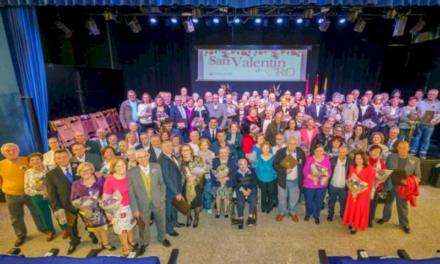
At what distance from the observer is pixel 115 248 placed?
354 centimetres

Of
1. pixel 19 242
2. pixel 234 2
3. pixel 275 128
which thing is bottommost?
pixel 19 242

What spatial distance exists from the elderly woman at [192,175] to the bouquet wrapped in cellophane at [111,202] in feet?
→ 3.59

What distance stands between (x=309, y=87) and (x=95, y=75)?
792 centimetres

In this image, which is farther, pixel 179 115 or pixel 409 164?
pixel 179 115

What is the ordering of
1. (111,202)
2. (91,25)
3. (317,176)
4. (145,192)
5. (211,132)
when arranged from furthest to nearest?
1. (91,25)
2. (211,132)
3. (317,176)
4. (145,192)
5. (111,202)

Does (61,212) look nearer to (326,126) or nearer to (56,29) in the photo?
(326,126)

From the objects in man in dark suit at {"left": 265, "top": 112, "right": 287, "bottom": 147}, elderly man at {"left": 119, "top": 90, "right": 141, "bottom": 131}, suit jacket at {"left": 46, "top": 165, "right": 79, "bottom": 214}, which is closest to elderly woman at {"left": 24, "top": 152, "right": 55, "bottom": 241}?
suit jacket at {"left": 46, "top": 165, "right": 79, "bottom": 214}

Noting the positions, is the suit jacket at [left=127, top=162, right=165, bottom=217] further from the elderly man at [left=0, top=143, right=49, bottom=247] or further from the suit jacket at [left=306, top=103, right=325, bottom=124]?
the suit jacket at [left=306, top=103, right=325, bottom=124]

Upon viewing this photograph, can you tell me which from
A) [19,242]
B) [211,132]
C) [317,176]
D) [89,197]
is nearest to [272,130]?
[211,132]

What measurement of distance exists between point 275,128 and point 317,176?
63.7 inches

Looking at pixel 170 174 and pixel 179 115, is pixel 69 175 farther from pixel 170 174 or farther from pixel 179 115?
pixel 179 115

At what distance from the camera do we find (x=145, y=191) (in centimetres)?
324

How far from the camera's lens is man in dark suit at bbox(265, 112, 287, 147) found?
16.9ft

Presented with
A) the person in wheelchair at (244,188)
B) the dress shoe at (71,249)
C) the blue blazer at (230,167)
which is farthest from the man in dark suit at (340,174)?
the dress shoe at (71,249)
